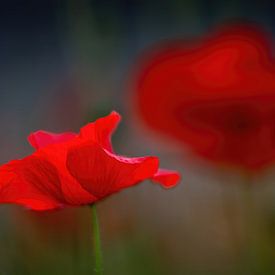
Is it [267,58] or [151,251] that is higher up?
[267,58]

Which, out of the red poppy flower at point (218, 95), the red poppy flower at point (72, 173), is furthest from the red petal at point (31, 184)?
the red poppy flower at point (218, 95)

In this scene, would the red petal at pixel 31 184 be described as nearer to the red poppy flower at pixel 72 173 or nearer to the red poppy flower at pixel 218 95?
the red poppy flower at pixel 72 173

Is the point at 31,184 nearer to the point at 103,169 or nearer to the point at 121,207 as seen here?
the point at 103,169

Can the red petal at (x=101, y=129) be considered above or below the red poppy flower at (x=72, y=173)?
above

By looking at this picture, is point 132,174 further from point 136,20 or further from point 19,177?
point 136,20

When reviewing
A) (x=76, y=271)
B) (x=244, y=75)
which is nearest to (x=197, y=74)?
(x=244, y=75)

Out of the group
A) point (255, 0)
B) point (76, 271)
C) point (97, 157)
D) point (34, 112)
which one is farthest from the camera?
point (255, 0)
